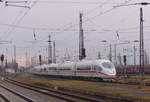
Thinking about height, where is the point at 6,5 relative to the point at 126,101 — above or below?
above

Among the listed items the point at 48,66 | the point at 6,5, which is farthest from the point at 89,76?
the point at 48,66

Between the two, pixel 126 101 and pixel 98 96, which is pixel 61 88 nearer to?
pixel 98 96

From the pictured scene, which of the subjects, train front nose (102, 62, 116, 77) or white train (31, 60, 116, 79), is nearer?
train front nose (102, 62, 116, 77)

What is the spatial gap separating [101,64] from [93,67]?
173cm

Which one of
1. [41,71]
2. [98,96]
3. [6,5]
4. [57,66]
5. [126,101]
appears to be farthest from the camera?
[41,71]

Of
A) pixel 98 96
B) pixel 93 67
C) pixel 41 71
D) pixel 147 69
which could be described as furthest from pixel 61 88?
pixel 41 71

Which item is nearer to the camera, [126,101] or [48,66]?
[126,101]

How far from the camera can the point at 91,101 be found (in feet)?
66.5

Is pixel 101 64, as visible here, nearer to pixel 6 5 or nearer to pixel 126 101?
pixel 6 5

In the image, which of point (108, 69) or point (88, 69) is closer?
point (108, 69)

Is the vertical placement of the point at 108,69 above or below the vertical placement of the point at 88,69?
above

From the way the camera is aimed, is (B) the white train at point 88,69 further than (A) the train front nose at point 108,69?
Yes

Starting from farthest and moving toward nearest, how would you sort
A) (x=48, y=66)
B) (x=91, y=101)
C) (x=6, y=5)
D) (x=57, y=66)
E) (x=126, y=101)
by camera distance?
(x=48, y=66)
(x=57, y=66)
(x=6, y=5)
(x=91, y=101)
(x=126, y=101)

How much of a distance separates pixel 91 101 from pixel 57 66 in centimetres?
4597
